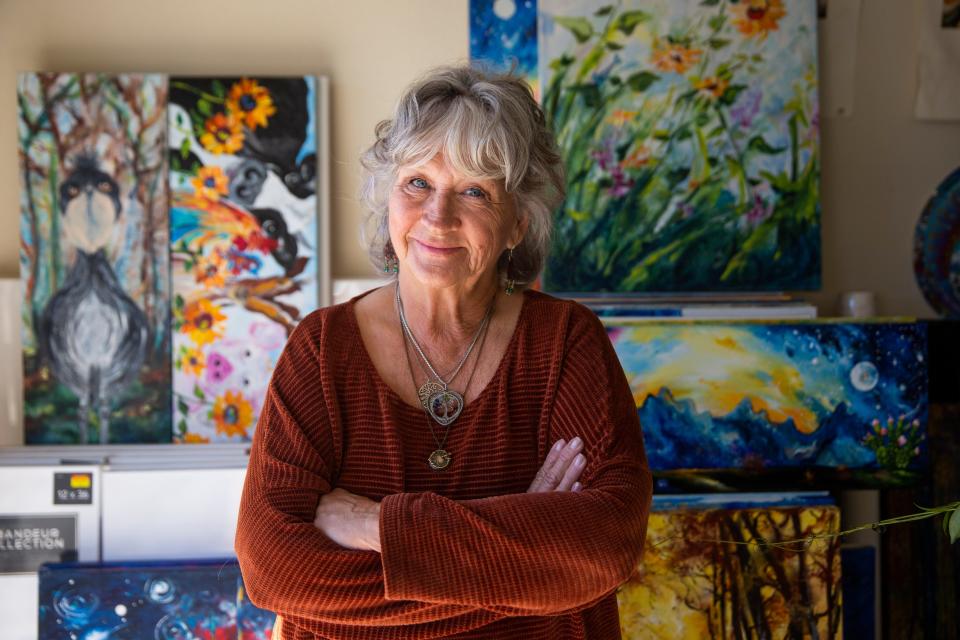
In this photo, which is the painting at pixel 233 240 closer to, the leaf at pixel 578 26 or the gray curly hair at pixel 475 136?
the leaf at pixel 578 26

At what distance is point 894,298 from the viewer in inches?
122

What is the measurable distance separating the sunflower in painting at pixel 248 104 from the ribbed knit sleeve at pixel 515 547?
5.34ft

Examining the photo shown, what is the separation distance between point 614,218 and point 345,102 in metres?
0.89

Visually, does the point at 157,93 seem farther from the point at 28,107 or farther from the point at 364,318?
the point at 364,318

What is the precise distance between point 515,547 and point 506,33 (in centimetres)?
187

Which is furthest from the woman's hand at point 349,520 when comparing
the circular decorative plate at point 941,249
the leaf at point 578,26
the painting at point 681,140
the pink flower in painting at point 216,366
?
the circular decorative plate at point 941,249

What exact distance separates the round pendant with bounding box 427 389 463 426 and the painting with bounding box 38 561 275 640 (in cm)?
108

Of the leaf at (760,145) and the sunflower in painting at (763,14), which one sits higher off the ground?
the sunflower in painting at (763,14)

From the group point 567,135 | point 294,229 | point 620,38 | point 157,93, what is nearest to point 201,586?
point 294,229

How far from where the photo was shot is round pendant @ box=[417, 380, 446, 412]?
168 cm

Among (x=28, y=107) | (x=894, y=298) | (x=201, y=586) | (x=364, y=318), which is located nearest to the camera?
(x=364, y=318)

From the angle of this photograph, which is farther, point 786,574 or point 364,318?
point 786,574

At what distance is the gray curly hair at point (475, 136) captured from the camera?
5.25ft

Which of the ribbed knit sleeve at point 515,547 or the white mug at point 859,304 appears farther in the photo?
the white mug at point 859,304
